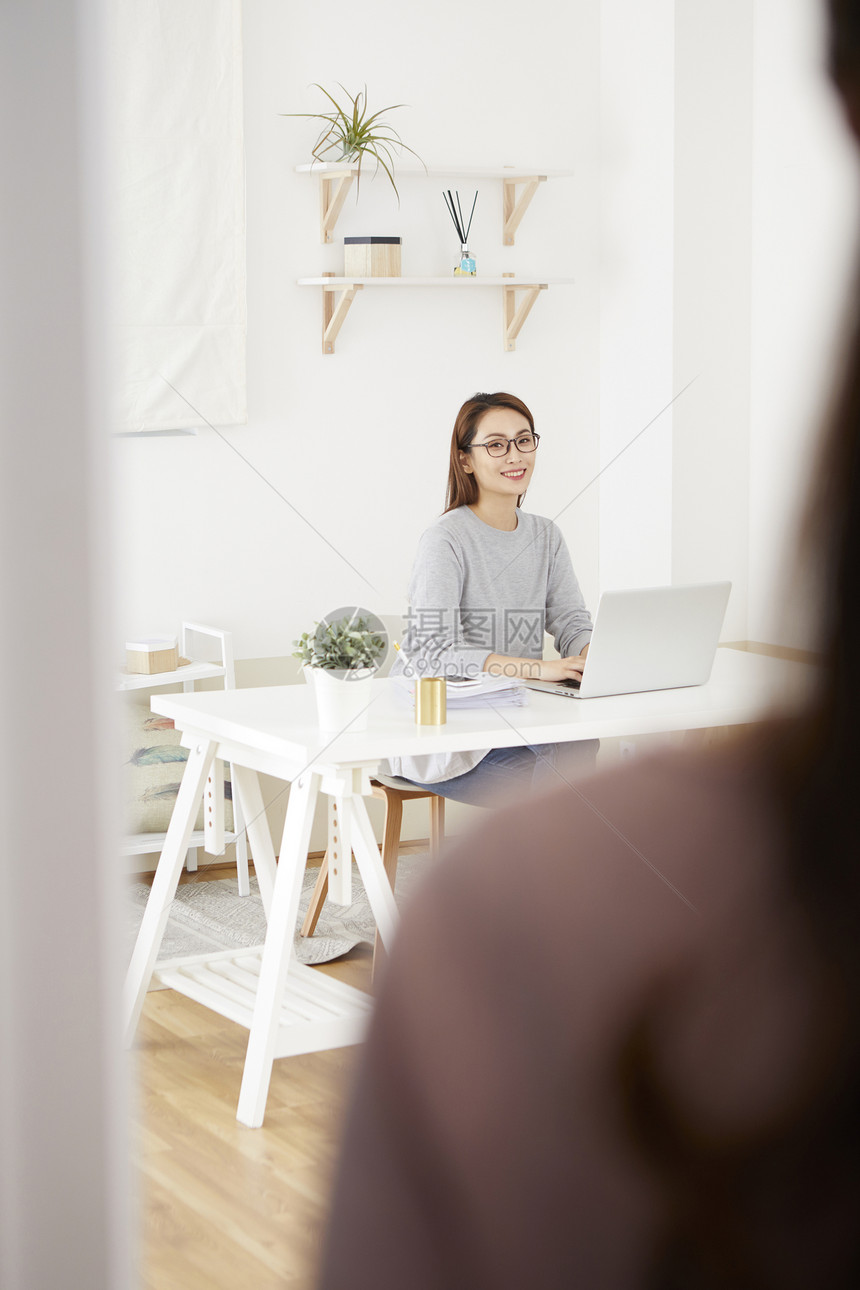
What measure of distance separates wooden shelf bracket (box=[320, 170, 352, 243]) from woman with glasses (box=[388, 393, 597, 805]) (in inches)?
21.6

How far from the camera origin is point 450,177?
2.12m

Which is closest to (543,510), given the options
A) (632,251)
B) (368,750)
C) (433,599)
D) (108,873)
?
(632,251)

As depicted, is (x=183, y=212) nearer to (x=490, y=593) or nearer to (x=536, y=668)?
(x=490, y=593)

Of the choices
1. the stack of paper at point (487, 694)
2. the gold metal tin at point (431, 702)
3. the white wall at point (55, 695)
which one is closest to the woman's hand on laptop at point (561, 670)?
the stack of paper at point (487, 694)

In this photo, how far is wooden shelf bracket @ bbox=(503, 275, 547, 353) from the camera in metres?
2.14

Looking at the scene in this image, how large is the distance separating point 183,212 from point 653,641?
1.04 meters

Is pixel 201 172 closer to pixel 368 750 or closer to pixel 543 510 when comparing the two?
pixel 543 510

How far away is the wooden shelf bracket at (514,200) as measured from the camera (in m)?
2.11

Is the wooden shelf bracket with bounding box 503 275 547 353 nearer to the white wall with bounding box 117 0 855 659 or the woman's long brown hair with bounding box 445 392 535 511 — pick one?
the white wall with bounding box 117 0 855 659

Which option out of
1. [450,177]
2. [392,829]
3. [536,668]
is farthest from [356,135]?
[392,829]

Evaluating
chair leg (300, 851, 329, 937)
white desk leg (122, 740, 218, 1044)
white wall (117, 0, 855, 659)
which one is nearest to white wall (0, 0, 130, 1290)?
white desk leg (122, 740, 218, 1044)

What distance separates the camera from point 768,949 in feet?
0.43

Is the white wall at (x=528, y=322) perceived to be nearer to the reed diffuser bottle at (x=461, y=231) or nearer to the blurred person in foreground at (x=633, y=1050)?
the reed diffuser bottle at (x=461, y=231)

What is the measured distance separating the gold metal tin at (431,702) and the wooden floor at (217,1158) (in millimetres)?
348
